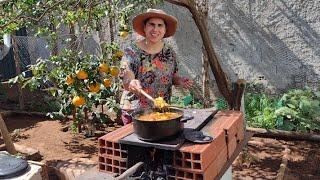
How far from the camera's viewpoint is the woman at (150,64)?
2.90 metres

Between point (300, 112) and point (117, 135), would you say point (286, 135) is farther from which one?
point (117, 135)

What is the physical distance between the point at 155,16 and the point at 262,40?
3.92 m

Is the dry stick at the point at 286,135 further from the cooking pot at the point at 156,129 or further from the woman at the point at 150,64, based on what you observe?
the cooking pot at the point at 156,129

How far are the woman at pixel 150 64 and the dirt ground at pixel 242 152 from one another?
1783mm

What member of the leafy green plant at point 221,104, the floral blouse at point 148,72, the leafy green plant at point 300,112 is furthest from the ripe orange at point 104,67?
the leafy green plant at point 221,104

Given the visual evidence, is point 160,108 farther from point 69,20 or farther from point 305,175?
point 305,175

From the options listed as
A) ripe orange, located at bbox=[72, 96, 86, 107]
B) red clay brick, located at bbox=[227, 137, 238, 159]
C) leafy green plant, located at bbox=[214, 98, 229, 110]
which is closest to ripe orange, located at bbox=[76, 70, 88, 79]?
ripe orange, located at bbox=[72, 96, 86, 107]

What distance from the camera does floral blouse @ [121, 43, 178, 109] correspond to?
9.72 feet

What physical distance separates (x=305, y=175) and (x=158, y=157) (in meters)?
2.92

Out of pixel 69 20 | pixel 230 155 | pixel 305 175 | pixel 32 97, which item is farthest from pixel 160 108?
pixel 32 97

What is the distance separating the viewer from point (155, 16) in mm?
2871

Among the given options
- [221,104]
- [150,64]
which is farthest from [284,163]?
[150,64]

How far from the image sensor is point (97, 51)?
756cm

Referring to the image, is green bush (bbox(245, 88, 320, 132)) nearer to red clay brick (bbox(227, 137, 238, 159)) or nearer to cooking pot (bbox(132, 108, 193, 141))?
red clay brick (bbox(227, 137, 238, 159))
